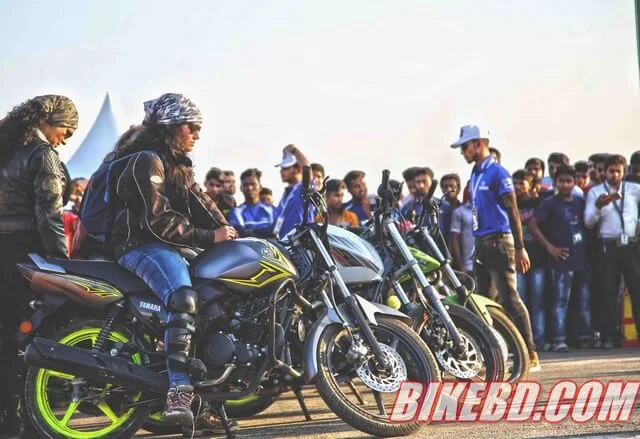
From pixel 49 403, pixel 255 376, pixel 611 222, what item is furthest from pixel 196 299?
pixel 611 222

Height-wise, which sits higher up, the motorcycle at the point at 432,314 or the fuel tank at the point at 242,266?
the fuel tank at the point at 242,266

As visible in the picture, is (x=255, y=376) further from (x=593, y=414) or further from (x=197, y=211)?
(x=593, y=414)

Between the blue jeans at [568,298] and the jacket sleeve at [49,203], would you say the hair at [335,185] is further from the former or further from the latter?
the jacket sleeve at [49,203]

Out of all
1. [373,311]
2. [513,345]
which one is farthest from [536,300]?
[373,311]

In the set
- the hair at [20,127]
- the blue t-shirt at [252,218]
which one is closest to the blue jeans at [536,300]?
the blue t-shirt at [252,218]

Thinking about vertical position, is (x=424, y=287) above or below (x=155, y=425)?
above

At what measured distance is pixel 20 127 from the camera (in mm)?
7566

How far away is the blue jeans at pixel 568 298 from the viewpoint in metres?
13.2

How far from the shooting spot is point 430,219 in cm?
859

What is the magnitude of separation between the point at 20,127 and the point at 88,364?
84.6 inches

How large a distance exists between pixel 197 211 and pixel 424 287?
173 centimetres

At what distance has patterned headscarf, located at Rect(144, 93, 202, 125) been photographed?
21.9 ft

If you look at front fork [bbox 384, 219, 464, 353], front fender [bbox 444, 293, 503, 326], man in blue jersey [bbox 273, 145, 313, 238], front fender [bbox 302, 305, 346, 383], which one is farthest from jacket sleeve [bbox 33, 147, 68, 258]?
man in blue jersey [bbox 273, 145, 313, 238]

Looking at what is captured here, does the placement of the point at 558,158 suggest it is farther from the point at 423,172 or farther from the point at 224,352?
the point at 224,352
